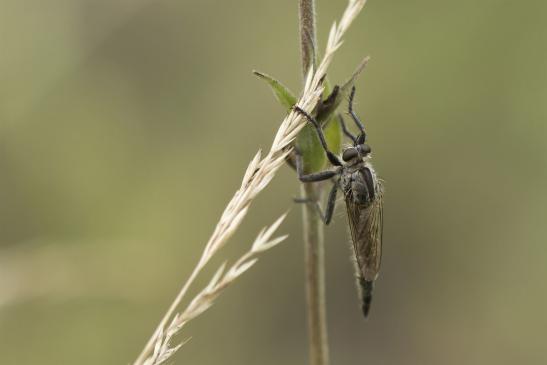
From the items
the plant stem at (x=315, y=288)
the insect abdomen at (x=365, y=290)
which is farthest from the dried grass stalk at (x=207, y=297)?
the insect abdomen at (x=365, y=290)

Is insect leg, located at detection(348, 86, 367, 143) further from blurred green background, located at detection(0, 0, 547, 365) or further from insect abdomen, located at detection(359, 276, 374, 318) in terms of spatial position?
blurred green background, located at detection(0, 0, 547, 365)

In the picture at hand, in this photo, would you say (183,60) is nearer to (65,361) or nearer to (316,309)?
(65,361)

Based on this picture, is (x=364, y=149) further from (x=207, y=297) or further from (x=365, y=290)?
(x=207, y=297)

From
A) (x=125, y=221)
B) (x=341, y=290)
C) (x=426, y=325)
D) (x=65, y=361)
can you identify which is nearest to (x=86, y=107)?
(x=125, y=221)

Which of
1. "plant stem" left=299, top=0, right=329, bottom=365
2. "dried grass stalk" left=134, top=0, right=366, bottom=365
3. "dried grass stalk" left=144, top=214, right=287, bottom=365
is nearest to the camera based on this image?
"dried grass stalk" left=144, top=214, right=287, bottom=365

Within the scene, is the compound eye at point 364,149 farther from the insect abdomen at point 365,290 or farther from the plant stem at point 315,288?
the plant stem at point 315,288

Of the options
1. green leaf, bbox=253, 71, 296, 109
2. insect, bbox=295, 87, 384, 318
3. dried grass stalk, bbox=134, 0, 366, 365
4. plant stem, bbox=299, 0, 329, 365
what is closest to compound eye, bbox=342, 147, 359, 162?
insect, bbox=295, 87, 384, 318
